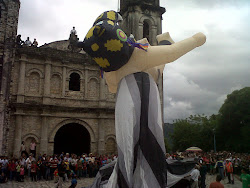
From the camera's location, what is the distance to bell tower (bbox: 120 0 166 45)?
1984 centimetres

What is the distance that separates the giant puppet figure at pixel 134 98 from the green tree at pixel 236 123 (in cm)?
2319

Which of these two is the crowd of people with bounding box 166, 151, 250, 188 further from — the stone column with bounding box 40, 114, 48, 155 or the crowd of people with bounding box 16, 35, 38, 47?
the crowd of people with bounding box 16, 35, 38, 47

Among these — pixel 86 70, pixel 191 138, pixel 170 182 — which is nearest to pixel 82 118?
pixel 86 70

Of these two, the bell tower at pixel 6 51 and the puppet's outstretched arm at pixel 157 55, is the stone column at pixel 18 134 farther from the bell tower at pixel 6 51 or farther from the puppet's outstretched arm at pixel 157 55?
the puppet's outstretched arm at pixel 157 55

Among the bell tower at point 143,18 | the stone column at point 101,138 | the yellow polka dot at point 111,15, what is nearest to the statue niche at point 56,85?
the stone column at point 101,138

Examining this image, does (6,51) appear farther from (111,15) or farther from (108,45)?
(108,45)

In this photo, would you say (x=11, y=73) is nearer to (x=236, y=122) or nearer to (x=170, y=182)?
(x=170, y=182)

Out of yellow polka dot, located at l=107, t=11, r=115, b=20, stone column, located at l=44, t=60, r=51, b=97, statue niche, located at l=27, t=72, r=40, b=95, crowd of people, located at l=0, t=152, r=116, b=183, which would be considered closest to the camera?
yellow polka dot, located at l=107, t=11, r=115, b=20

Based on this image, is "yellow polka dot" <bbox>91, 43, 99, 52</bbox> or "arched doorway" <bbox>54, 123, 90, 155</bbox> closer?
"yellow polka dot" <bbox>91, 43, 99, 52</bbox>

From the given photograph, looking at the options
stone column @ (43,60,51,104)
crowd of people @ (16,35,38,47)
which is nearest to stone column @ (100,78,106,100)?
stone column @ (43,60,51,104)

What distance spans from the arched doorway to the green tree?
1602 centimetres

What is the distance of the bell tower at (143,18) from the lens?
65.1ft

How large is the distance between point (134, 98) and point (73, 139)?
17.5m

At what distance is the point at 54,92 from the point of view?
59.3 ft
